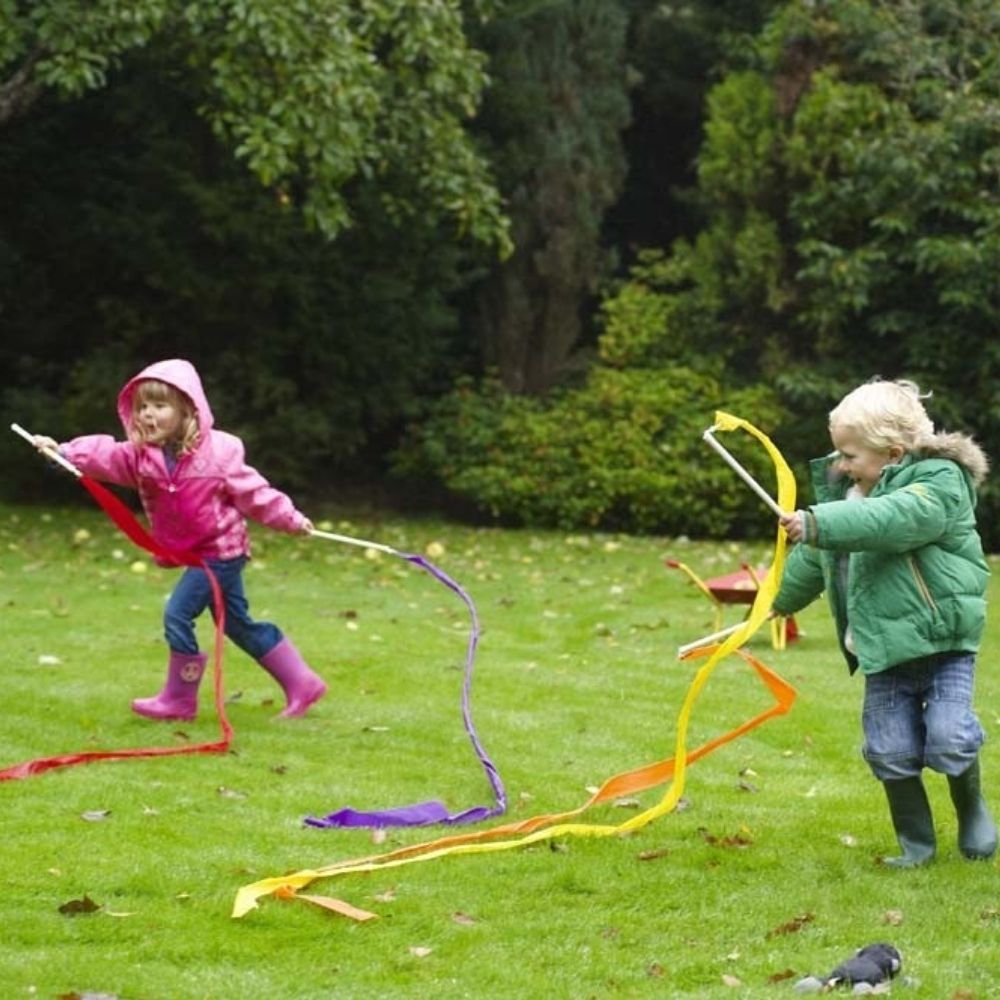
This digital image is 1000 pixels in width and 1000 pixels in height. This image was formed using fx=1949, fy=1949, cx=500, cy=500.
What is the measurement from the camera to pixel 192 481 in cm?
791

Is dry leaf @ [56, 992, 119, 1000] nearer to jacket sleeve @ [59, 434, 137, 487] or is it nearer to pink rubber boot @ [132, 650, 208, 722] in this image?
jacket sleeve @ [59, 434, 137, 487]

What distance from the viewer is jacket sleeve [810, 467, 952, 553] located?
549 cm

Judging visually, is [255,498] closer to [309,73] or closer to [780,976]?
[780,976]

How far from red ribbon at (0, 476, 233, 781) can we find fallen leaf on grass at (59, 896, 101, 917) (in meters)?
1.78

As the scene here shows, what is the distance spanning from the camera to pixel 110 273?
20484mm

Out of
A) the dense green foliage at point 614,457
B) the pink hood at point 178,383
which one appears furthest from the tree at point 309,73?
the pink hood at point 178,383

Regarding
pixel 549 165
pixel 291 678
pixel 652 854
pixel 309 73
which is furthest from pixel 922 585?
pixel 549 165

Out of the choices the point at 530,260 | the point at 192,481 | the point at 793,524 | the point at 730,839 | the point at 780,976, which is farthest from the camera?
the point at 530,260

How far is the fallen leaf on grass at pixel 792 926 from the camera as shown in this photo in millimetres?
5230

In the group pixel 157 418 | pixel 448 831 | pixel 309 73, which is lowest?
pixel 448 831

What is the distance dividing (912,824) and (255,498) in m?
3.19

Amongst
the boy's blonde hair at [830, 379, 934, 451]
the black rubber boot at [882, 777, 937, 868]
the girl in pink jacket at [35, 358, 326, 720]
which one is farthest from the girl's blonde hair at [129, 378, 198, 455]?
the black rubber boot at [882, 777, 937, 868]

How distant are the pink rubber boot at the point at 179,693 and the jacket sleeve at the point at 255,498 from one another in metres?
0.72

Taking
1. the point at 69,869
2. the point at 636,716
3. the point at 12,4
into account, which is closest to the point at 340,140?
the point at 12,4
